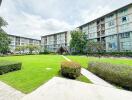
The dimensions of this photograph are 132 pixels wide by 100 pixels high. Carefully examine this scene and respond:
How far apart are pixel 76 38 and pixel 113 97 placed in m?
53.8

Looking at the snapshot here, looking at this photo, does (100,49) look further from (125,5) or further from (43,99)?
(43,99)

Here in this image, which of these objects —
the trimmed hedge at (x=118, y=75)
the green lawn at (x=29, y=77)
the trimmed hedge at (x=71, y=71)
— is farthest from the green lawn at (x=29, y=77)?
the trimmed hedge at (x=118, y=75)

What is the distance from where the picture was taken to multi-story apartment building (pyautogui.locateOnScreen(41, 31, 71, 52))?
86338mm

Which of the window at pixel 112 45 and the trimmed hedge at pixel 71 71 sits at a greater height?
the window at pixel 112 45

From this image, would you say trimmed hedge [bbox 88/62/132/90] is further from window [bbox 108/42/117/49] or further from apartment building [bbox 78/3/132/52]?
window [bbox 108/42/117/49]

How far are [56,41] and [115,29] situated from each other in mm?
52175

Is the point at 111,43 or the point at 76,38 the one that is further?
the point at 76,38

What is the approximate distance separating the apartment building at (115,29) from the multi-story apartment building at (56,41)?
28831 mm

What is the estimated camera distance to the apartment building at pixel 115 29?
43.4 meters

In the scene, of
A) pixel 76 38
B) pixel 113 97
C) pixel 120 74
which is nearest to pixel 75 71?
pixel 120 74

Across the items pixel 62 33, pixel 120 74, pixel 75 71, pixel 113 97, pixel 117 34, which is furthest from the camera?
Answer: pixel 62 33

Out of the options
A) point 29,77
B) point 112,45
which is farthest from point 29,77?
point 112,45

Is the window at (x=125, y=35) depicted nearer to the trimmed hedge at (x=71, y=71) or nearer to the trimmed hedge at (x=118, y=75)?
the trimmed hedge at (x=118, y=75)

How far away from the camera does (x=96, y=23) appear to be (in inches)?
2336
